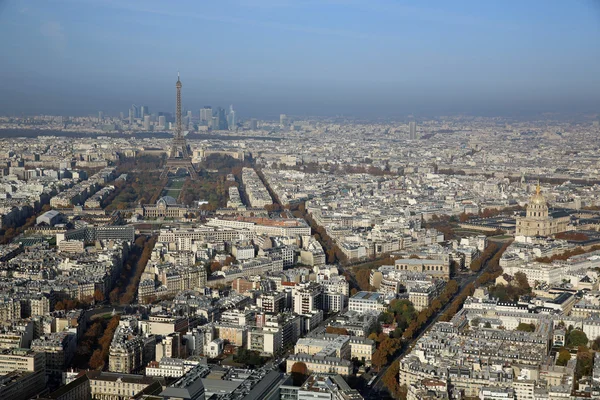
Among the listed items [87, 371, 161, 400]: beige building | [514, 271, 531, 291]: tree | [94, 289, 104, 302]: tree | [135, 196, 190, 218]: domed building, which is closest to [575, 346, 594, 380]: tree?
[514, 271, 531, 291]: tree

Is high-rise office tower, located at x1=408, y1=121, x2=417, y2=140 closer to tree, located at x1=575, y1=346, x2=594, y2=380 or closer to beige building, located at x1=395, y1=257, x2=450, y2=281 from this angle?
beige building, located at x1=395, y1=257, x2=450, y2=281

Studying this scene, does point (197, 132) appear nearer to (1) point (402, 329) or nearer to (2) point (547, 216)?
(2) point (547, 216)

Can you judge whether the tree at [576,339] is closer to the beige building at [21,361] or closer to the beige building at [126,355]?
the beige building at [126,355]

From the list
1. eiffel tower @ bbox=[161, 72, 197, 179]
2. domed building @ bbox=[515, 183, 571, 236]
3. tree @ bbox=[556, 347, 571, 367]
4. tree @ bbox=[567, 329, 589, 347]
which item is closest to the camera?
tree @ bbox=[556, 347, 571, 367]

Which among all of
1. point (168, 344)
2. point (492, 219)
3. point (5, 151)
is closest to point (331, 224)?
point (492, 219)

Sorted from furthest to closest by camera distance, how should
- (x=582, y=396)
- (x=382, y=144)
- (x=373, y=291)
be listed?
1. (x=382, y=144)
2. (x=373, y=291)
3. (x=582, y=396)

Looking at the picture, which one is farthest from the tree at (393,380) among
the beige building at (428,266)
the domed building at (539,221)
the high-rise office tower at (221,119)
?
the high-rise office tower at (221,119)
